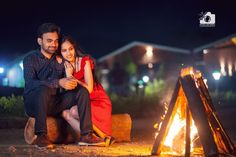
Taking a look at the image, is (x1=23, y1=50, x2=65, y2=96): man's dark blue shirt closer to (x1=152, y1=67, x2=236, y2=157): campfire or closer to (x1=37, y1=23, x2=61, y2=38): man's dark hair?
(x1=37, y1=23, x2=61, y2=38): man's dark hair

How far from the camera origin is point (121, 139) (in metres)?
8.31

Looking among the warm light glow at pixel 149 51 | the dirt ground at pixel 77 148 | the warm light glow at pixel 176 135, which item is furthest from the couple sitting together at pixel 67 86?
the warm light glow at pixel 149 51

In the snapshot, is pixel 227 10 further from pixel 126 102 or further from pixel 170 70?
pixel 126 102

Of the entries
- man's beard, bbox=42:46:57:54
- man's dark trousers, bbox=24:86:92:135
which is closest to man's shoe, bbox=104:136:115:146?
man's dark trousers, bbox=24:86:92:135

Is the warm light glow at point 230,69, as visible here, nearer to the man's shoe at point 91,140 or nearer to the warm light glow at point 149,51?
the warm light glow at point 149,51

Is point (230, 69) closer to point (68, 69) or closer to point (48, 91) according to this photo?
point (68, 69)

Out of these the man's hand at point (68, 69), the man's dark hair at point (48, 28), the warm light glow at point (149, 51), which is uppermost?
the warm light glow at point (149, 51)

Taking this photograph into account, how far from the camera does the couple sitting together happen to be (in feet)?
24.0

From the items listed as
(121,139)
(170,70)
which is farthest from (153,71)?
(121,139)

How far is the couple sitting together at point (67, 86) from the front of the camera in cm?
733

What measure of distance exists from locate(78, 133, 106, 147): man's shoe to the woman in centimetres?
16

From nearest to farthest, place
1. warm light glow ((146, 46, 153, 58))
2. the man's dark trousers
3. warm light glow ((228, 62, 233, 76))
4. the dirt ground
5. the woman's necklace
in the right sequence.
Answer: the dirt ground, the man's dark trousers, the woman's necklace, warm light glow ((228, 62, 233, 76)), warm light glow ((146, 46, 153, 58))

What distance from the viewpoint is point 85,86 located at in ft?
25.0

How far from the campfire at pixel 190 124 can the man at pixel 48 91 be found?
1.04m
